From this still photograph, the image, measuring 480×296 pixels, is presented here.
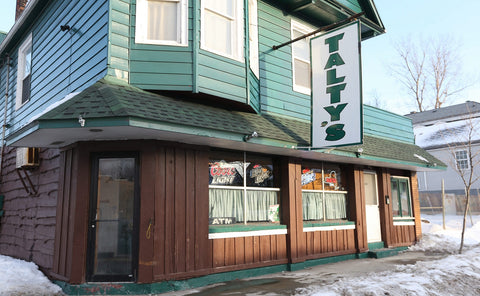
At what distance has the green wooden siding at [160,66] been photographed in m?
6.62

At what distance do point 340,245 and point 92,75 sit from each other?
7063 millimetres

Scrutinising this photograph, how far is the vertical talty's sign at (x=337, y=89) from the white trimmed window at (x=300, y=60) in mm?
1343

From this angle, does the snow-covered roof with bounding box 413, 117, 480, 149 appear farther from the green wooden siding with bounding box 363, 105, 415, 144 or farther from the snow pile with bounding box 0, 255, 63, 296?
the snow pile with bounding box 0, 255, 63, 296

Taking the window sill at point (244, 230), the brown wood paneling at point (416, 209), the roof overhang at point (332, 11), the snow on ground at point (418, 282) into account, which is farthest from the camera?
the brown wood paneling at point (416, 209)

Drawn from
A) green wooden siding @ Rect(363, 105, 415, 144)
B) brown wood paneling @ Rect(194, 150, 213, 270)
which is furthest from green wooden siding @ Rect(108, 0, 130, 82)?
green wooden siding @ Rect(363, 105, 415, 144)

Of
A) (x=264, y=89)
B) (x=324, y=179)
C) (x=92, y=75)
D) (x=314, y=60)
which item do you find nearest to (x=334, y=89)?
(x=314, y=60)

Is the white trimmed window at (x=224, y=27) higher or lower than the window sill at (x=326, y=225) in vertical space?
higher

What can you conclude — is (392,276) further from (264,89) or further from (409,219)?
(409,219)

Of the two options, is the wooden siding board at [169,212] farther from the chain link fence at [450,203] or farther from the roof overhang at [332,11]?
the chain link fence at [450,203]

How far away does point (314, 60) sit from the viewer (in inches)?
330

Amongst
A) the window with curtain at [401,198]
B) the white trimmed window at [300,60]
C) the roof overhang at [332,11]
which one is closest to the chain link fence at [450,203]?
the window with curtain at [401,198]

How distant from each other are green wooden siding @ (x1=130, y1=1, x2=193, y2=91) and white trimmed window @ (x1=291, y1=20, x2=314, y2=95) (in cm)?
365

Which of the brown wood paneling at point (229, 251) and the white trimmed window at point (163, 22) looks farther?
the brown wood paneling at point (229, 251)

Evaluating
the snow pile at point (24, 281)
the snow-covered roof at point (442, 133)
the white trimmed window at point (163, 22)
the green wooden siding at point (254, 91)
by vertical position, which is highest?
the snow-covered roof at point (442, 133)
